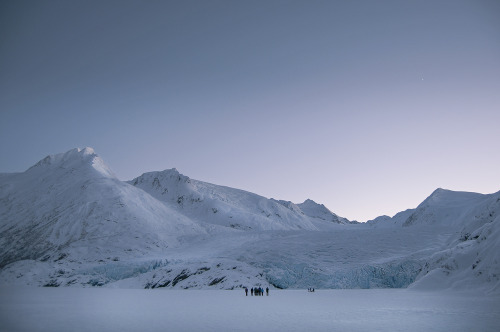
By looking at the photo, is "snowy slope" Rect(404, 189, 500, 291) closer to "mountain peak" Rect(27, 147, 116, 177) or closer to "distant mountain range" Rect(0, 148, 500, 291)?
"distant mountain range" Rect(0, 148, 500, 291)

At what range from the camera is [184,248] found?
114500mm

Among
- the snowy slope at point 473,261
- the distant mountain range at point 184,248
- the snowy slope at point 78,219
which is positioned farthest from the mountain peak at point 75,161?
the snowy slope at point 473,261

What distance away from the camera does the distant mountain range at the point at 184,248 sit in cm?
5690

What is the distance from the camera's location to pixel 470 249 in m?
48.4

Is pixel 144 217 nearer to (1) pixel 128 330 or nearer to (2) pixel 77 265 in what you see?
(2) pixel 77 265

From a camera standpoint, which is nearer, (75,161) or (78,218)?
(78,218)

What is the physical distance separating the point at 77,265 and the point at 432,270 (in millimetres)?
86346

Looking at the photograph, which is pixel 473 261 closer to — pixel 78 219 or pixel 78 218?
pixel 78 219

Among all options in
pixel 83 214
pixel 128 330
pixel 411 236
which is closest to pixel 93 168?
pixel 83 214

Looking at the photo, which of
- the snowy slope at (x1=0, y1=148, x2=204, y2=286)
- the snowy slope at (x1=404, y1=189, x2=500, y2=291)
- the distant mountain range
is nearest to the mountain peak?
the snowy slope at (x1=0, y1=148, x2=204, y2=286)

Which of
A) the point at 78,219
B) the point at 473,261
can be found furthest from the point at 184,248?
the point at 473,261

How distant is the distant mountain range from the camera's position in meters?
56.9

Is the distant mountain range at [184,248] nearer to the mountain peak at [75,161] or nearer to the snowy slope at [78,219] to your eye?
the snowy slope at [78,219]

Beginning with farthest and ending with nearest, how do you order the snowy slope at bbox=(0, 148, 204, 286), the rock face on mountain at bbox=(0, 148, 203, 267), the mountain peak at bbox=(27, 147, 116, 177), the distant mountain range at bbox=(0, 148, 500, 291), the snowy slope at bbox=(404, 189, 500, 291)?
the mountain peak at bbox=(27, 147, 116, 177) < the rock face on mountain at bbox=(0, 148, 203, 267) < the snowy slope at bbox=(0, 148, 204, 286) < the distant mountain range at bbox=(0, 148, 500, 291) < the snowy slope at bbox=(404, 189, 500, 291)
